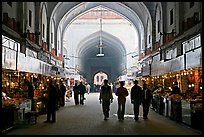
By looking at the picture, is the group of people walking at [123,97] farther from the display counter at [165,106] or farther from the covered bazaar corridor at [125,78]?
the display counter at [165,106]

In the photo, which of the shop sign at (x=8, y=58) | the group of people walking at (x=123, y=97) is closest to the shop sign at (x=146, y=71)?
the group of people walking at (x=123, y=97)

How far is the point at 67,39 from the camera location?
151 ft

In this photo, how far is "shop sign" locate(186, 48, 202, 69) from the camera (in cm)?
1228

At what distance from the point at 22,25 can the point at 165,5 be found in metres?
10.2

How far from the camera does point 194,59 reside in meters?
13.0

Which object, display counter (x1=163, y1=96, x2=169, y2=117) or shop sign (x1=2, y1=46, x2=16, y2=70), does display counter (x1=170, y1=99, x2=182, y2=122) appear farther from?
shop sign (x1=2, y1=46, x2=16, y2=70)

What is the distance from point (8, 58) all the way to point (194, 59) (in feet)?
20.6

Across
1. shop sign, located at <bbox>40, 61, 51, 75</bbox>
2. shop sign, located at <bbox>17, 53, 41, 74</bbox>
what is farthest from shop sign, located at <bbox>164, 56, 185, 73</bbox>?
shop sign, located at <bbox>40, 61, 51, 75</bbox>

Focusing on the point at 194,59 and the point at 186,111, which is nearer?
the point at 186,111

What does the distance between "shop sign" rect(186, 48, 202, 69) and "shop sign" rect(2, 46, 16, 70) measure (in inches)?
243

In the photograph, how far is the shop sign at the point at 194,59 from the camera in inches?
484

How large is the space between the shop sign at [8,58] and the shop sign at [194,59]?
20.3 feet

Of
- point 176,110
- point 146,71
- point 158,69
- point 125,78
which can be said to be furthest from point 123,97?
point 125,78

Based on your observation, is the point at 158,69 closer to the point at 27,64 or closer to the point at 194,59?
the point at 194,59
